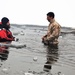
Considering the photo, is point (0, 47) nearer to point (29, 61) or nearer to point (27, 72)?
point (29, 61)

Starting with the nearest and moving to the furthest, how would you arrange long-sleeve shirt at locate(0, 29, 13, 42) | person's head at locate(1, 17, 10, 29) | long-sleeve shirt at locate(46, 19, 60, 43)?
long-sleeve shirt at locate(0, 29, 13, 42) < long-sleeve shirt at locate(46, 19, 60, 43) < person's head at locate(1, 17, 10, 29)

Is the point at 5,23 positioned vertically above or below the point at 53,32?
above

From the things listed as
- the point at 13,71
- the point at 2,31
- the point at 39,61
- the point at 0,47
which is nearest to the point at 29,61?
the point at 39,61

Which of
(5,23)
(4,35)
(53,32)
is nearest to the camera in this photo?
(4,35)

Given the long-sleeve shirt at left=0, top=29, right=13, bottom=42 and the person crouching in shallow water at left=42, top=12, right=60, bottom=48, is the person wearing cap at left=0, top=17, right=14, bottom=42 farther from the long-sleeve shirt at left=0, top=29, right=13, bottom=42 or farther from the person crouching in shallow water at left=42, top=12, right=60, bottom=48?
the person crouching in shallow water at left=42, top=12, right=60, bottom=48

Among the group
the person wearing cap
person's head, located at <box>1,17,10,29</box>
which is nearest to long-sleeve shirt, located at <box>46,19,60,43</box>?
the person wearing cap

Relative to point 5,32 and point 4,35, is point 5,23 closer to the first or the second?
point 5,32

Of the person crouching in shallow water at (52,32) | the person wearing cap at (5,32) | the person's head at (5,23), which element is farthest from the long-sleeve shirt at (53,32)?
the person's head at (5,23)

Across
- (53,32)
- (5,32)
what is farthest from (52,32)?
(5,32)

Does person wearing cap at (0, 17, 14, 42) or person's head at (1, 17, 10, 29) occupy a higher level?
person's head at (1, 17, 10, 29)

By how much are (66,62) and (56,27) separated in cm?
426

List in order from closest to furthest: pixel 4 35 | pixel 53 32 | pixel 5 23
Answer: pixel 4 35
pixel 53 32
pixel 5 23

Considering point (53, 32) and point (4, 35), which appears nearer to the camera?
point (4, 35)

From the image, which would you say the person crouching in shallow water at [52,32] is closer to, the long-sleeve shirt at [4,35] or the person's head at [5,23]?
the long-sleeve shirt at [4,35]
